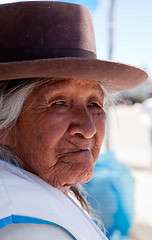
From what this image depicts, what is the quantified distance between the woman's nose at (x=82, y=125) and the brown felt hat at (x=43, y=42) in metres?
0.19

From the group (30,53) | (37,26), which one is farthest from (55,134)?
(37,26)

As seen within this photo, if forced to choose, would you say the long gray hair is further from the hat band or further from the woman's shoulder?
the woman's shoulder

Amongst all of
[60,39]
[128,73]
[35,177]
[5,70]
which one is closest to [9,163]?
[35,177]

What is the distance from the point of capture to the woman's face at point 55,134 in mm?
1504

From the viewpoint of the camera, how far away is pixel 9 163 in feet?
4.70

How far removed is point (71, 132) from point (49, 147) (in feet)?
0.43

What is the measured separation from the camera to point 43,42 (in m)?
1.46

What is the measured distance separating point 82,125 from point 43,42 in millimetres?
443

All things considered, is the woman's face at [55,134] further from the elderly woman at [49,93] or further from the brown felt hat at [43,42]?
the brown felt hat at [43,42]

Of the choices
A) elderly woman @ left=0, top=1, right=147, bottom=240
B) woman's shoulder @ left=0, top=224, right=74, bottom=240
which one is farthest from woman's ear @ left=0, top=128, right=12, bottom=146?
woman's shoulder @ left=0, top=224, right=74, bottom=240

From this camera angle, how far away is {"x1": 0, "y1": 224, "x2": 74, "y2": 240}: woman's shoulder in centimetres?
105

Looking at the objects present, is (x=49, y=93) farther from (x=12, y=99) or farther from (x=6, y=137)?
(x=6, y=137)

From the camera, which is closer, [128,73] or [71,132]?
[71,132]

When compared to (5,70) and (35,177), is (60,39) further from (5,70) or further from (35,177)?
(35,177)
